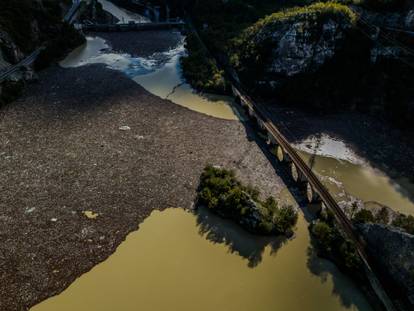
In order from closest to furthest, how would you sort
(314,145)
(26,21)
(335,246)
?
(335,246) → (314,145) → (26,21)

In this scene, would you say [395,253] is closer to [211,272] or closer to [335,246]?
[335,246]

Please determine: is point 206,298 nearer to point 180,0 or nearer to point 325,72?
point 325,72

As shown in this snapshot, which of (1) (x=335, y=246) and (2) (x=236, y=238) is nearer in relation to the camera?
(1) (x=335, y=246)

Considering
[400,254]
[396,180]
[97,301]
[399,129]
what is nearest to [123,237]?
[97,301]

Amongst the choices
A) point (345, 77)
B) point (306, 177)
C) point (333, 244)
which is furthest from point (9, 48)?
point (333, 244)

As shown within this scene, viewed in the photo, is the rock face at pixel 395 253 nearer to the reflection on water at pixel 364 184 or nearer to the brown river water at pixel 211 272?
the brown river water at pixel 211 272

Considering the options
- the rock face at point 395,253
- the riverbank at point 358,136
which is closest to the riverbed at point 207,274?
the rock face at point 395,253
